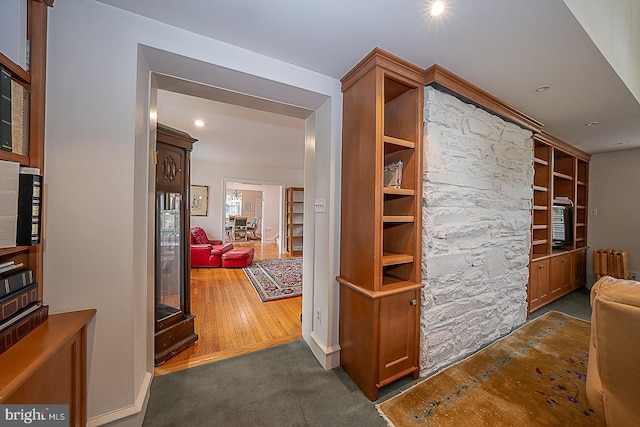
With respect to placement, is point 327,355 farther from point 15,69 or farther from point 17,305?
point 15,69

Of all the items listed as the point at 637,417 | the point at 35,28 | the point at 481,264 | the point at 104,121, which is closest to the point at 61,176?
the point at 104,121

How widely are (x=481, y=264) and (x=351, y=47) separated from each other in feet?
6.58

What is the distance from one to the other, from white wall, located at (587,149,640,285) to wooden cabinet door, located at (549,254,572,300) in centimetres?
91

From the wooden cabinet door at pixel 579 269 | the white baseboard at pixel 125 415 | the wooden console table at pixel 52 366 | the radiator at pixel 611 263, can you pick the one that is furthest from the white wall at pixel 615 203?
the wooden console table at pixel 52 366

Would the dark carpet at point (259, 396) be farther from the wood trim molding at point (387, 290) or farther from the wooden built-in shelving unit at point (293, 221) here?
the wooden built-in shelving unit at point (293, 221)

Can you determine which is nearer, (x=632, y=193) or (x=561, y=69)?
(x=561, y=69)

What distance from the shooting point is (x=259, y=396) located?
153 cm

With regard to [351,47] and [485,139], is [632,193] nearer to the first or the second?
[485,139]

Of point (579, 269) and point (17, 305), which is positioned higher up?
point (17, 305)

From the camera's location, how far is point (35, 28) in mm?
1010

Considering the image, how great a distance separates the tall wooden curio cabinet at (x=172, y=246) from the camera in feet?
6.20

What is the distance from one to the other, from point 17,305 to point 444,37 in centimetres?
239

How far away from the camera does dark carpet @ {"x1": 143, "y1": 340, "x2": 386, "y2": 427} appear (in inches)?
53.4

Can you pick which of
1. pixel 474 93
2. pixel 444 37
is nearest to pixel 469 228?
pixel 474 93
